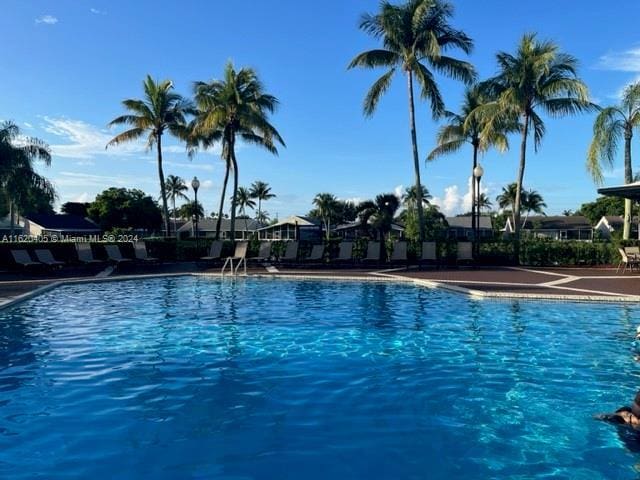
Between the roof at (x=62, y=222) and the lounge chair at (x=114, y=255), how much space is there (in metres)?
44.5

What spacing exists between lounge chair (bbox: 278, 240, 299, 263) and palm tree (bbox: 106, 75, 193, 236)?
8.44 m

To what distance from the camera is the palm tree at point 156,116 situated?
89.4 feet

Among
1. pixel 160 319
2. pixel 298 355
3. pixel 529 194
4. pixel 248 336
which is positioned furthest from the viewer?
pixel 529 194

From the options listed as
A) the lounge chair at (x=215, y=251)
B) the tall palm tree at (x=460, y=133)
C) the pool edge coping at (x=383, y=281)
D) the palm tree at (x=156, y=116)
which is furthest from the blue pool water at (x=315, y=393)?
the tall palm tree at (x=460, y=133)

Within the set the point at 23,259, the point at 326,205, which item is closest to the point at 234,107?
the point at 23,259

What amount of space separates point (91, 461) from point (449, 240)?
62.2 feet

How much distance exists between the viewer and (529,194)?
7538 cm

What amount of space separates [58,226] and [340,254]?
1970 inches

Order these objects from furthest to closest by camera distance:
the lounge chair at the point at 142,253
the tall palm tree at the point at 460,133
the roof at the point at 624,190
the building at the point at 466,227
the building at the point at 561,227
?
the building at the point at 561,227 < the building at the point at 466,227 < the tall palm tree at the point at 460,133 < the lounge chair at the point at 142,253 < the roof at the point at 624,190

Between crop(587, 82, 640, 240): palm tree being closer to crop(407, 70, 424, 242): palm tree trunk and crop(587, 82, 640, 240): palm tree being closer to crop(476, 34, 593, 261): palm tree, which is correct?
crop(476, 34, 593, 261): palm tree

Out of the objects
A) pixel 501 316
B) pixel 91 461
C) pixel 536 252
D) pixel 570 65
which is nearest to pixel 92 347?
pixel 91 461

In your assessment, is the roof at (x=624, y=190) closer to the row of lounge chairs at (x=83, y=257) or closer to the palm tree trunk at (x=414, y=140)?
the palm tree trunk at (x=414, y=140)

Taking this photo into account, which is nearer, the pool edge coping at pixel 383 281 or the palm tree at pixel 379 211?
the pool edge coping at pixel 383 281

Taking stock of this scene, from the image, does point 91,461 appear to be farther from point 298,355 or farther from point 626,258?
point 626,258
